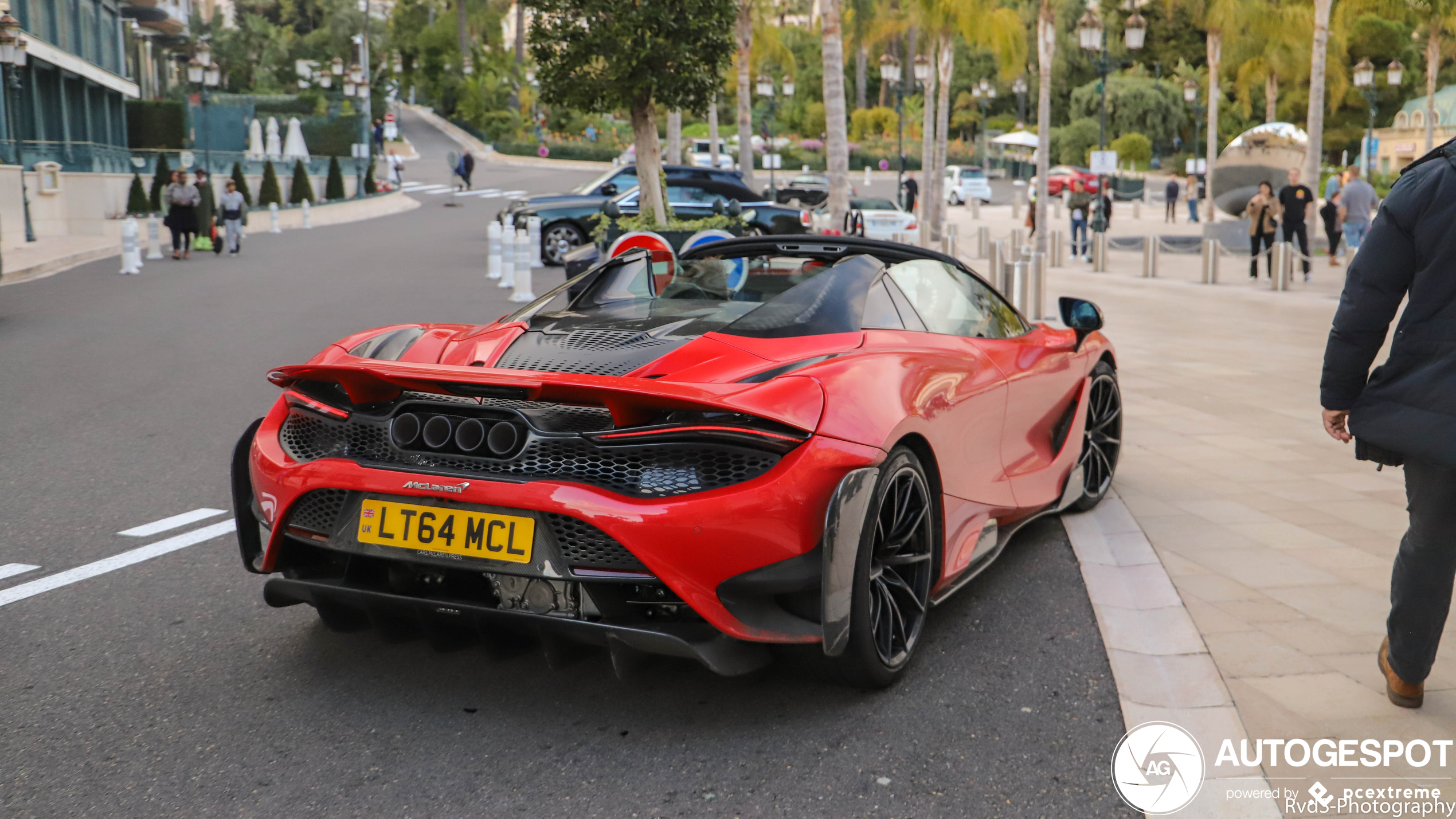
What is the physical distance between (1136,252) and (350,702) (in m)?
30.4

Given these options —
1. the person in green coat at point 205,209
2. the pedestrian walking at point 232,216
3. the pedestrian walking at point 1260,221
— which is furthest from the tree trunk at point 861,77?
the pedestrian walking at point 1260,221

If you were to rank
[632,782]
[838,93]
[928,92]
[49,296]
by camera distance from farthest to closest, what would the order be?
[928,92] < [838,93] < [49,296] < [632,782]

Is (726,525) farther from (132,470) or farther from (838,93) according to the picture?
(838,93)

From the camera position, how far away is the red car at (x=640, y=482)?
3.24m

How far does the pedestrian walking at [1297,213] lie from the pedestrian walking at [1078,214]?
5.33m

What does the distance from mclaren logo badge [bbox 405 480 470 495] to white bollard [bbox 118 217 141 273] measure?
20.2 meters

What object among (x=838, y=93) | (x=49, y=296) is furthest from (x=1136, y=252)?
(x=49, y=296)

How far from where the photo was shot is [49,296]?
57.1 ft

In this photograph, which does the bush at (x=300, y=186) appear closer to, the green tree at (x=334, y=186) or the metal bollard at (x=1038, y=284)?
the green tree at (x=334, y=186)

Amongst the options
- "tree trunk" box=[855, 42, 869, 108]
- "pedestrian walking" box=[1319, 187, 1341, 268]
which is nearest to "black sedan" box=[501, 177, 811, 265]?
"pedestrian walking" box=[1319, 187, 1341, 268]

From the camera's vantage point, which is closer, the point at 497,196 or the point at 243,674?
the point at 243,674

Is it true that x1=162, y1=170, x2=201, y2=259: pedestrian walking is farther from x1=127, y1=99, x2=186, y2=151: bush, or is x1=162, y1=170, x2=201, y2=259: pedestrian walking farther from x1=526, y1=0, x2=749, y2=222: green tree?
x1=127, y1=99, x2=186, y2=151: bush

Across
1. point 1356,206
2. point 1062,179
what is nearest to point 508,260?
point 1356,206

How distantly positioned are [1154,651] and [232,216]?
80.3 ft
